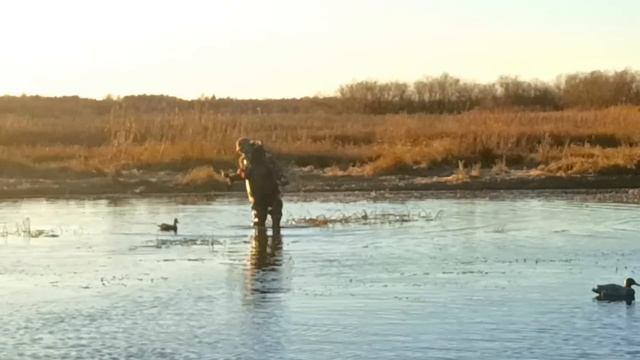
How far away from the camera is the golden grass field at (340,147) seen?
3734cm

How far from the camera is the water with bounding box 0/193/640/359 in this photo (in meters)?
12.0

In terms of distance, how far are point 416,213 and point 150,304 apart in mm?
11792

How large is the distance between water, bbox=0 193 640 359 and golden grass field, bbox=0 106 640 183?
12.6 m

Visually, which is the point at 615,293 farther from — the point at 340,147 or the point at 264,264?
the point at 340,147

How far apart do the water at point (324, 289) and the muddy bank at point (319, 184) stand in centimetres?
903

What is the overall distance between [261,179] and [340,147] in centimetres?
2035

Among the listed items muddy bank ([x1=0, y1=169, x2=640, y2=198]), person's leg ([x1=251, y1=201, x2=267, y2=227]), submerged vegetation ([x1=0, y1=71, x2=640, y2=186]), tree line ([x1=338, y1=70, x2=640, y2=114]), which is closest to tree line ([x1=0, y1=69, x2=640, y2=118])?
tree line ([x1=338, y1=70, x2=640, y2=114])

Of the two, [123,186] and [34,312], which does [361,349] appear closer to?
[34,312]

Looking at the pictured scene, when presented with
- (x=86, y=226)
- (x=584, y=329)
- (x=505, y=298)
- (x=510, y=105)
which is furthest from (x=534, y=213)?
(x=510, y=105)

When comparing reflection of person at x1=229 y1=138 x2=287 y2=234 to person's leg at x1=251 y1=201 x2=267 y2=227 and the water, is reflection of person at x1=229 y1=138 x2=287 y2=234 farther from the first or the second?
the water

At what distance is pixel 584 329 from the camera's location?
12.5 meters

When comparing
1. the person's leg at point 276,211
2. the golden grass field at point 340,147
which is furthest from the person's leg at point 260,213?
the golden grass field at point 340,147

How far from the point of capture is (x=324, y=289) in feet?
49.7

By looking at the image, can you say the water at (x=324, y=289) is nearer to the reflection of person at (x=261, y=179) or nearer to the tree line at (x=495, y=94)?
the reflection of person at (x=261, y=179)
